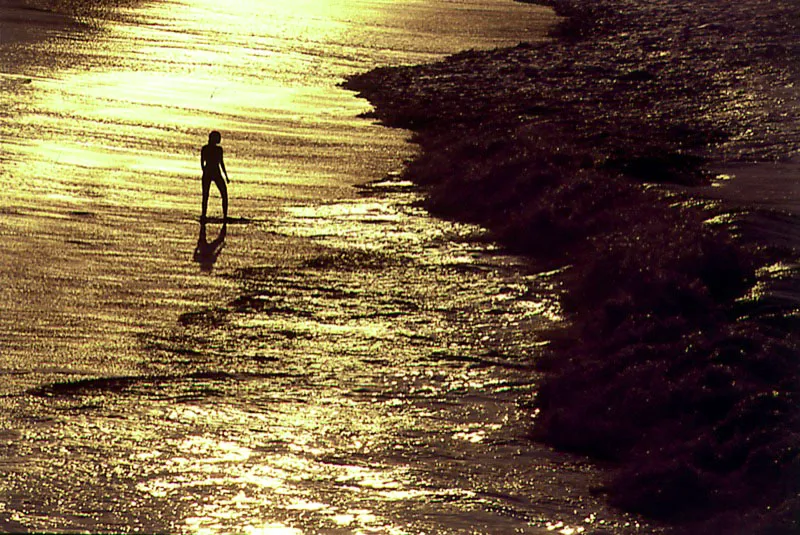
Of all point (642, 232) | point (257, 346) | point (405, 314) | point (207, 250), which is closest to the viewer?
point (257, 346)

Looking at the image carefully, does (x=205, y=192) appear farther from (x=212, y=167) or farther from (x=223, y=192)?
(x=212, y=167)

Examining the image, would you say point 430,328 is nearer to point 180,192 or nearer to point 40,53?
point 180,192

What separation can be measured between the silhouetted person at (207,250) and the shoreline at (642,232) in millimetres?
4605

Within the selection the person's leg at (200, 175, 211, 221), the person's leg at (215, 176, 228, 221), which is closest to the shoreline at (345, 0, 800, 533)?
the person's leg at (215, 176, 228, 221)

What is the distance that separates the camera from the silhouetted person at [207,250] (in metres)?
18.5

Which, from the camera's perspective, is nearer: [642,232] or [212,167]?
[642,232]

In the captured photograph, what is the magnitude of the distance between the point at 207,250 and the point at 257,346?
4193 mm

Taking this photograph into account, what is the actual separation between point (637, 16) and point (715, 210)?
3222 centimetres

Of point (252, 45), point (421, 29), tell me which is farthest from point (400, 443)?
point (421, 29)

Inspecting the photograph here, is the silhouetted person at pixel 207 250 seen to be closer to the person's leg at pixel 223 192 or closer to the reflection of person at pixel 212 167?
the person's leg at pixel 223 192

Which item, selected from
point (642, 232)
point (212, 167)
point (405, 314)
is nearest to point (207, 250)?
point (212, 167)

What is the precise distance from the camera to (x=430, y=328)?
1644cm

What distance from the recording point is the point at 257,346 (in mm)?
15367

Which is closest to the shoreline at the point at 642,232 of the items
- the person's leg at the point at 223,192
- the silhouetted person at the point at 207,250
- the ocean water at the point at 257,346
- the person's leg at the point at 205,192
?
the ocean water at the point at 257,346
